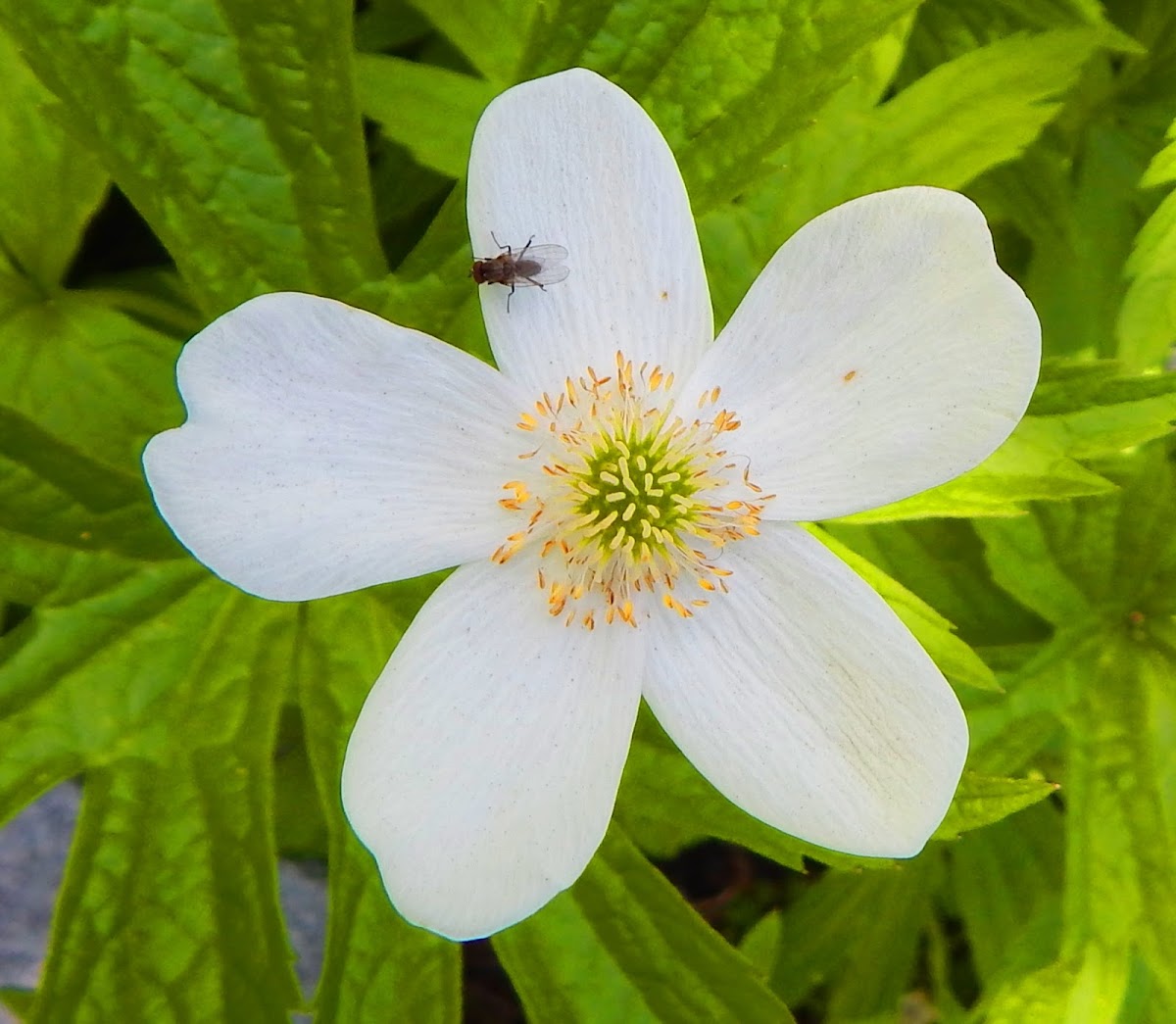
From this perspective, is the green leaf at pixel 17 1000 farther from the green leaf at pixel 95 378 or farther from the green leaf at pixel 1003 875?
the green leaf at pixel 1003 875

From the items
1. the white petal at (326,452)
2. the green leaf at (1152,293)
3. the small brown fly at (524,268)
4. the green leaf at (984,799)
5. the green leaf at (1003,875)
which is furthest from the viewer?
the green leaf at (1003,875)

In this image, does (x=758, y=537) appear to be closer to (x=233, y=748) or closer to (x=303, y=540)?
(x=303, y=540)

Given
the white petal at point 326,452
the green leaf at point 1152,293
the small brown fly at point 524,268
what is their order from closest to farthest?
the white petal at point 326,452
the small brown fly at point 524,268
the green leaf at point 1152,293

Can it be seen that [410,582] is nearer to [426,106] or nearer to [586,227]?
[586,227]

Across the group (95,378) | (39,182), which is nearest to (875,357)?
(95,378)

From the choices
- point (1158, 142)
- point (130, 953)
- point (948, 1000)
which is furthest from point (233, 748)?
point (1158, 142)

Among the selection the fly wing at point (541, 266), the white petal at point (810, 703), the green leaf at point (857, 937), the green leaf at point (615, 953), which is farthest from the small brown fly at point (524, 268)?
the green leaf at point (857, 937)

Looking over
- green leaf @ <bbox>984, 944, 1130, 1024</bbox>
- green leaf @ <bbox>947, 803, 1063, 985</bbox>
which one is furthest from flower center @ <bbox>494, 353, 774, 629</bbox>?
green leaf @ <bbox>947, 803, 1063, 985</bbox>
